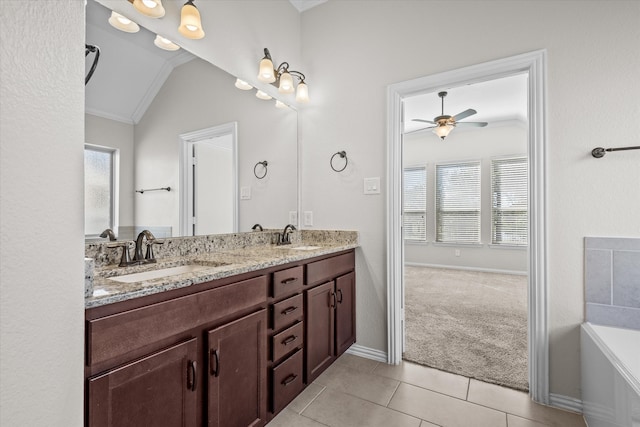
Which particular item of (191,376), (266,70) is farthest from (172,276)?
(266,70)

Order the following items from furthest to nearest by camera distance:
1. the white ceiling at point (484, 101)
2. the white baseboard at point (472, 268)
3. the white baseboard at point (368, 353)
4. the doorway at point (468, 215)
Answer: the white baseboard at point (472, 268), the white ceiling at point (484, 101), the doorway at point (468, 215), the white baseboard at point (368, 353)

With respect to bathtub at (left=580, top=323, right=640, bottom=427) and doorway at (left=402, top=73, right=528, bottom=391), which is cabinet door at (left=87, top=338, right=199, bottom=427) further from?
doorway at (left=402, top=73, right=528, bottom=391)

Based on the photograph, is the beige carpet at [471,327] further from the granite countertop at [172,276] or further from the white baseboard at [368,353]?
the granite countertop at [172,276]

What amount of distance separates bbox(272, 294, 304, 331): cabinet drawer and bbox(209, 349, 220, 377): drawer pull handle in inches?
15.1

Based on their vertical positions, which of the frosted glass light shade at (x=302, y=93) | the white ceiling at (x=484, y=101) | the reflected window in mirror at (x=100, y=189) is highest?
the white ceiling at (x=484, y=101)

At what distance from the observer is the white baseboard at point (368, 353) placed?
229 centimetres

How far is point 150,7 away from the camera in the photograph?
58.9 inches

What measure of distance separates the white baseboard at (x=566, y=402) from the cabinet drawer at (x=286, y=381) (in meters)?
1.46

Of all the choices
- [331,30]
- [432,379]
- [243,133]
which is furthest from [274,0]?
[432,379]

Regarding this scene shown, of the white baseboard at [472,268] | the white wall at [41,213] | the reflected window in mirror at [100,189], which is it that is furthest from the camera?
the white baseboard at [472,268]

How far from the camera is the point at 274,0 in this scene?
2412mm

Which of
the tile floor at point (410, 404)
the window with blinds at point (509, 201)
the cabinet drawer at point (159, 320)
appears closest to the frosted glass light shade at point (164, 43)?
the cabinet drawer at point (159, 320)

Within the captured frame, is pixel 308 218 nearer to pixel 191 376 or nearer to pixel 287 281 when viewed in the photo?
pixel 287 281

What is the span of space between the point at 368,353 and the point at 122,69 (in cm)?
240
